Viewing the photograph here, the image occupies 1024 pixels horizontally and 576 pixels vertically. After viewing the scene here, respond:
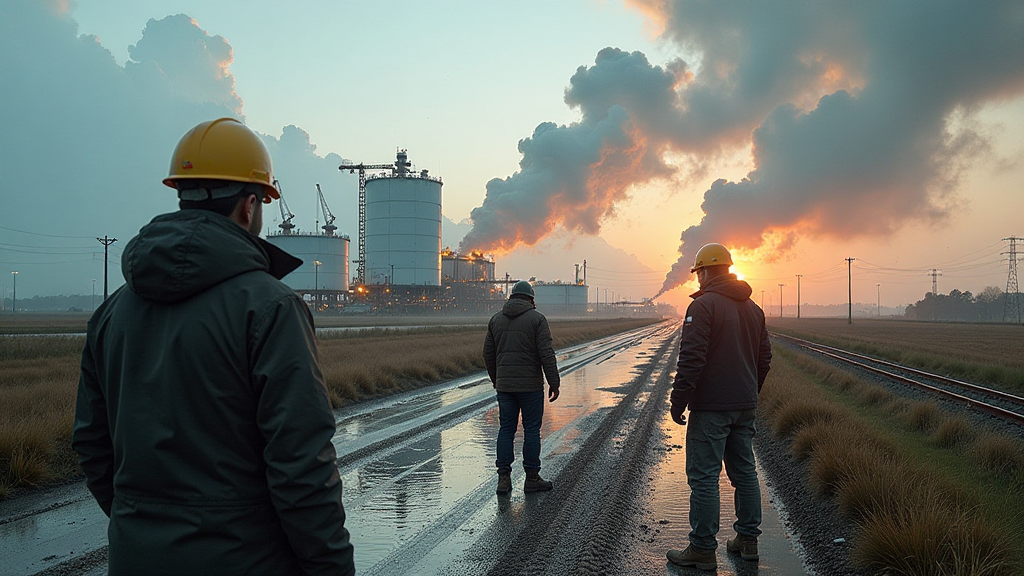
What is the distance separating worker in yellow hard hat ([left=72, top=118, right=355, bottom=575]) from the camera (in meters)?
2.07

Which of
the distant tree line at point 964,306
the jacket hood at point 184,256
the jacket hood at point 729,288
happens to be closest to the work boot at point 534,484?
the jacket hood at point 729,288

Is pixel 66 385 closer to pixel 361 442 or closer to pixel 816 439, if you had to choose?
pixel 361 442

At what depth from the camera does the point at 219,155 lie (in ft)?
7.91

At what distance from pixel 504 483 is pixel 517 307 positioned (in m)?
1.92

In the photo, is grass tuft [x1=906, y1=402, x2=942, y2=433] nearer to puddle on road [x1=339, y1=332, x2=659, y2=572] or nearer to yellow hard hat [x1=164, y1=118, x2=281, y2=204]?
puddle on road [x1=339, y1=332, x2=659, y2=572]

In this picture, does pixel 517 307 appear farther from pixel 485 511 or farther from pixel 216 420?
pixel 216 420

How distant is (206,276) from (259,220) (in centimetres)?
48

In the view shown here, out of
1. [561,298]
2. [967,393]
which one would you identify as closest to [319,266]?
[561,298]

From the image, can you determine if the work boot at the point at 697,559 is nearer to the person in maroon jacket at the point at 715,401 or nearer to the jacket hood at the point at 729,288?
the person in maroon jacket at the point at 715,401

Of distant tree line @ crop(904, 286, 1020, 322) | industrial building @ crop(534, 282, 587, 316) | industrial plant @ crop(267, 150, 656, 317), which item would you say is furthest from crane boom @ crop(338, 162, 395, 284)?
distant tree line @ crop(904, 286, 1020, 322)

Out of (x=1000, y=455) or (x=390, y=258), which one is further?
(x=390, y=258)

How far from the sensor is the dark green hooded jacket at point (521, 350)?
7.71 meters

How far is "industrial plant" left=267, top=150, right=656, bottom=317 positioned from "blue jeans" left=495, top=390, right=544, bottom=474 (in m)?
76.8

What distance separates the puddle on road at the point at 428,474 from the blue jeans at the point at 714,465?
6.27ft
